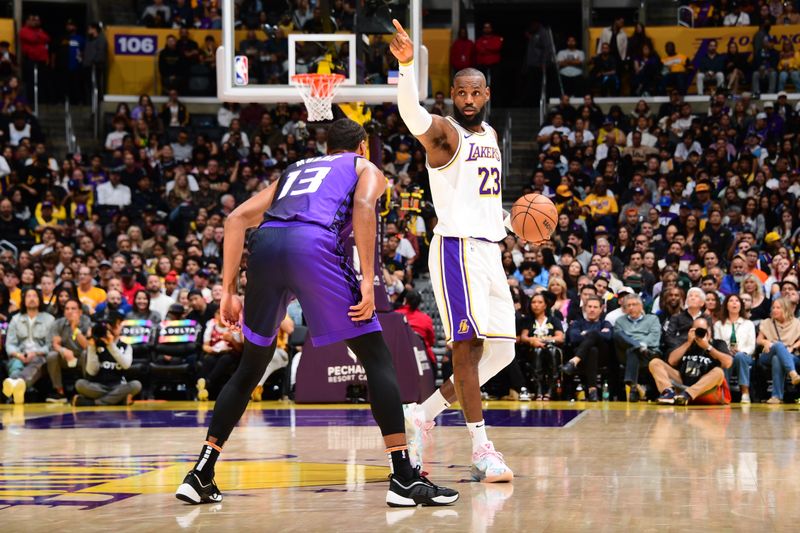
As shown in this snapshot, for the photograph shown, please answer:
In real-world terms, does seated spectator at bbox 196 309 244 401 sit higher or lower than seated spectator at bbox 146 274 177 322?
lower

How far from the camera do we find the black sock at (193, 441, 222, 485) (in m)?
5.65

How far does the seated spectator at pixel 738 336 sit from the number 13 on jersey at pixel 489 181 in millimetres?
7396

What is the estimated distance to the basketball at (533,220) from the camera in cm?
712

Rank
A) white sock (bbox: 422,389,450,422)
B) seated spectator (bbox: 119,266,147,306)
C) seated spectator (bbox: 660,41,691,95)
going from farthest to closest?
seated spectator (bbox: 660,41,691,95), seated spectator (bbox: 119,266,147,306), white sock (bbox: 422,389,450,422)

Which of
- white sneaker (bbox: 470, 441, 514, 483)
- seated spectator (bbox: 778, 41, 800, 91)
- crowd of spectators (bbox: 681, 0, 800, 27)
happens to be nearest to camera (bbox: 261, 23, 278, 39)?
white sneaker (bbox: 470, 441, 514, 483)

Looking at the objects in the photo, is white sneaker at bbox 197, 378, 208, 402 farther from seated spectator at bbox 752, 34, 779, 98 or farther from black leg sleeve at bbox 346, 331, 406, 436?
seated spectator at bbox 752, 34, 779, 98

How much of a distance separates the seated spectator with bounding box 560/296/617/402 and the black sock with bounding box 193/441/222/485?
864 cm

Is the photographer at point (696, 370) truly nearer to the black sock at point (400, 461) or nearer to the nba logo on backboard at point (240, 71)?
the nba logo on backboard at point (240, 71)

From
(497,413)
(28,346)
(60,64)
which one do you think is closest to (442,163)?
(497,413)

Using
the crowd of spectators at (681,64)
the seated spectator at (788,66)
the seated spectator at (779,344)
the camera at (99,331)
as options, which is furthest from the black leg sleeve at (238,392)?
the seated spectator at (788,66)

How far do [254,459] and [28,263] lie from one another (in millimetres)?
10196

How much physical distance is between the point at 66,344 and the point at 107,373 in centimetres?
119

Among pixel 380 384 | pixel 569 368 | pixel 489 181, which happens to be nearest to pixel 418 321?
pixel 569 368

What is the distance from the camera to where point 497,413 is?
38.5 feet
